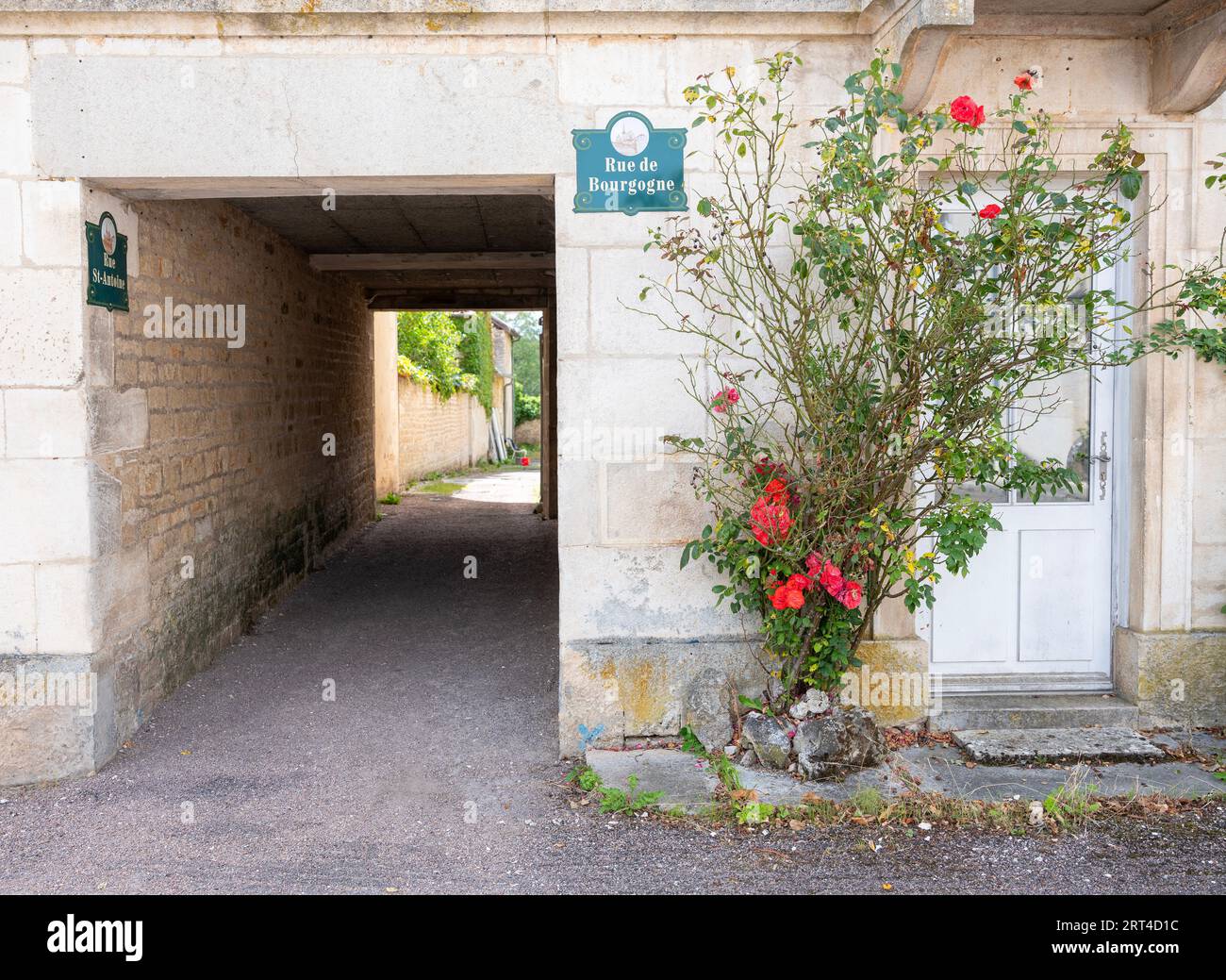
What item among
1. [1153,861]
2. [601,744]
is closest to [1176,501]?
[1153,861]

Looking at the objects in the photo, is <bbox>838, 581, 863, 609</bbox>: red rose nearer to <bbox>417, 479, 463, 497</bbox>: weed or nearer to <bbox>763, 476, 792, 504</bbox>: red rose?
<bbox>763, 476, 792, 504</bbox>: red rose

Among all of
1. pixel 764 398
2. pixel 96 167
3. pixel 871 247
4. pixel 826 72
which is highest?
pixel 826 72

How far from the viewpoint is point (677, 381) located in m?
4.57

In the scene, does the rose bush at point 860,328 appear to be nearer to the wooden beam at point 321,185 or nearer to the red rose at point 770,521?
the red rose at point 770,521

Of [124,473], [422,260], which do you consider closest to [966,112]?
[124,473]

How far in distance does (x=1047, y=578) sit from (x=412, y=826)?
317 centimetres

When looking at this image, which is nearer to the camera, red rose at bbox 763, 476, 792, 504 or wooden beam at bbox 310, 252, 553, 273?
red rose at bbox 763, 476, 792, 504

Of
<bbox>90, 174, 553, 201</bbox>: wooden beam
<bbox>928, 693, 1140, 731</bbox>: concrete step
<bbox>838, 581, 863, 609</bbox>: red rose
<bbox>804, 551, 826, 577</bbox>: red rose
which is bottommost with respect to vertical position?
<bbox>928, 693, 1140, 731</bbox>: concrete step

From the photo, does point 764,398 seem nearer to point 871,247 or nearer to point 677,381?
point 677,381

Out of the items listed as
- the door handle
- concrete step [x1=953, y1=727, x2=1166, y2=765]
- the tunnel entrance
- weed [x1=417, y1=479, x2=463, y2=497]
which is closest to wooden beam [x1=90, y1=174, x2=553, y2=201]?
the tunnel entrance

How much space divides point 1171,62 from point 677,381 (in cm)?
261

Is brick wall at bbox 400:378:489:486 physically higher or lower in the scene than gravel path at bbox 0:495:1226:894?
higher

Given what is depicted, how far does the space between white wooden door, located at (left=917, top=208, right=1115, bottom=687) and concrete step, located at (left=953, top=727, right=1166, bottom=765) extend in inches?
14.9

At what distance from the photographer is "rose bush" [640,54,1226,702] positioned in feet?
13.0
